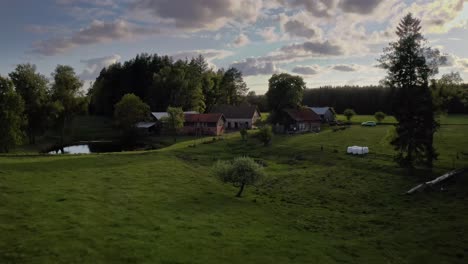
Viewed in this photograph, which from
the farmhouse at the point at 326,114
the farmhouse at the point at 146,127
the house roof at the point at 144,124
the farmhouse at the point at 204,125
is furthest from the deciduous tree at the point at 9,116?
the farmhouse at the point at 326,114

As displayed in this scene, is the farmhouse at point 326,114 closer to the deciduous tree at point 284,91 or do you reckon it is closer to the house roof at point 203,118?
the deciduous tree at point 284,91

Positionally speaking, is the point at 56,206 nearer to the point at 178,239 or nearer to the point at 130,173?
the point at 178,239

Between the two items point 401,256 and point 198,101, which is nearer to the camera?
point 401,256

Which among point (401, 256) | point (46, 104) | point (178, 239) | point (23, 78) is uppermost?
point (23, 78)

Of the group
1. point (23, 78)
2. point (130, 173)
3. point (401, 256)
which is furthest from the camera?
point (23, 78)

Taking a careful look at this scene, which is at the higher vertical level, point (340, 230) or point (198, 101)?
point (198, 101)

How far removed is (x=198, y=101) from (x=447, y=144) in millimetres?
70337

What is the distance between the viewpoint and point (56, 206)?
26375 millimetres

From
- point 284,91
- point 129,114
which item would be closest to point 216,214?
point 129,114

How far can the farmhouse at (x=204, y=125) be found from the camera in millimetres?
92375

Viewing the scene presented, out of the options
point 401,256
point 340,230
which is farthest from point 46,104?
point 401,256

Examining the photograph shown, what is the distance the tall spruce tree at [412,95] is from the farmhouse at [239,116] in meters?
57.9

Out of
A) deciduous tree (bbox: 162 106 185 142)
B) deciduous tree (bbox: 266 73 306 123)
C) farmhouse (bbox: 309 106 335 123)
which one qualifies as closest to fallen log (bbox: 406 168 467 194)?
Answer: deciduous tree (bbox: 266 73 306 123)

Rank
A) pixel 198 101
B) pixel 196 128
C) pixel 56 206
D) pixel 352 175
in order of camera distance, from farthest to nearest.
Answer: pixel 198 101, pixel 196 128, pixel 352 175, pixel 56 206
